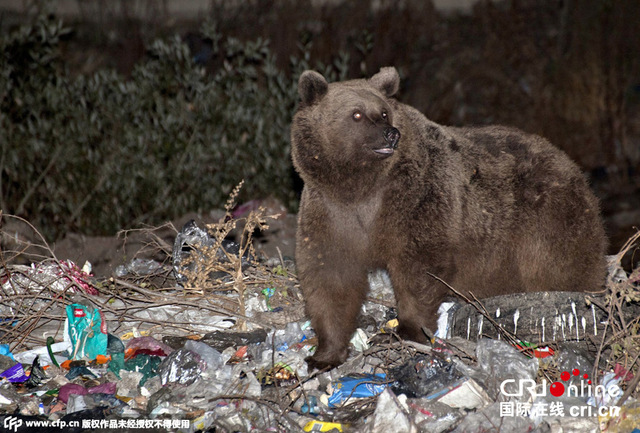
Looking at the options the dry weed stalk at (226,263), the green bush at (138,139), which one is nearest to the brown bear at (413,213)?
the dry weed stalk at (226,263)

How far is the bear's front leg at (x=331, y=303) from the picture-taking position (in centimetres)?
403

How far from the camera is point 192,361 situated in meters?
3.84

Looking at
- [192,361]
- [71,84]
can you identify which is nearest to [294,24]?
[71,84]

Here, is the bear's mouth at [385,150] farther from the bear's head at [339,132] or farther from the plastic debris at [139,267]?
the plastic debris at [139,267]

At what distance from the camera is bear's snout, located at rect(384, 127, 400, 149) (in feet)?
12.2

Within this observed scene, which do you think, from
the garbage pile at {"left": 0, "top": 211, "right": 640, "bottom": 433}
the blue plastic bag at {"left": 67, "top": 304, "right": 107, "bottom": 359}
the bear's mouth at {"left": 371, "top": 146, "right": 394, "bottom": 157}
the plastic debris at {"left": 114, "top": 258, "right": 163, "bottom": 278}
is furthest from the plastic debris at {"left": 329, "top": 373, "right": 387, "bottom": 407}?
the plastic debris at {"left": 114, "top": 258, "right": 163, "bottom": 278}

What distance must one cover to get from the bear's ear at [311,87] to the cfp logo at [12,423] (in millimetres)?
2320

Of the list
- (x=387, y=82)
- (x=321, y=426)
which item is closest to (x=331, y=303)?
(x=321, y=426)

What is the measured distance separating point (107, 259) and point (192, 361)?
10.7ft

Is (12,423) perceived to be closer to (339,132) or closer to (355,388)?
(355,388)

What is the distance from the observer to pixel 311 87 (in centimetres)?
396

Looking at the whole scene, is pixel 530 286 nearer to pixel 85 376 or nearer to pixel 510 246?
pixel 510 246

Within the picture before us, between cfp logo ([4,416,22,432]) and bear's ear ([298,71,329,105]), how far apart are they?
2320mm

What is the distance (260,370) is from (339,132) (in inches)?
56.5
